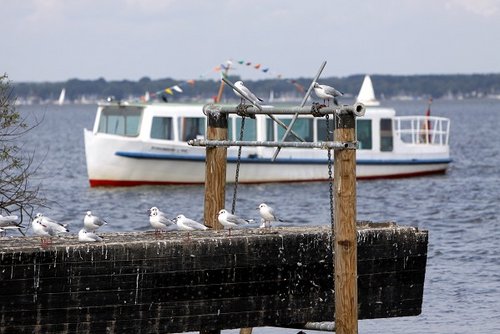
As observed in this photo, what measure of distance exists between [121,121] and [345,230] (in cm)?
2519

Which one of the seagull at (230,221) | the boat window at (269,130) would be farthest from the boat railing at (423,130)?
the seagull at (230,221)

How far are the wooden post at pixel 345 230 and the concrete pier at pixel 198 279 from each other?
1060 millimetres

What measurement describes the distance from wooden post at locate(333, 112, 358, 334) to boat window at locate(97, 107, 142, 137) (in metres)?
24.6

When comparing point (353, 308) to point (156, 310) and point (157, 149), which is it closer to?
point (156, 310)

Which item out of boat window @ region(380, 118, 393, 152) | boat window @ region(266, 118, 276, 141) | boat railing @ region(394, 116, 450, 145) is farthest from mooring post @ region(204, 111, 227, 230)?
boat railing @ region(394, 116, 450, 145)

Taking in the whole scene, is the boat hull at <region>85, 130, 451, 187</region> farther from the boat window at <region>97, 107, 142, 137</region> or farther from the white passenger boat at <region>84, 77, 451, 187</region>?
the boat window at <region>97, 107, 142, 137</region>

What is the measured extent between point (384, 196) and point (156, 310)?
84.0 ft

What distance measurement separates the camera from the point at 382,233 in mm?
15797

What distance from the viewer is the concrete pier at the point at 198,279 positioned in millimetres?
14367

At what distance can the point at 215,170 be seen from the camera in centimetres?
1700

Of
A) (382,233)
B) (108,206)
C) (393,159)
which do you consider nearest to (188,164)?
(108,206)

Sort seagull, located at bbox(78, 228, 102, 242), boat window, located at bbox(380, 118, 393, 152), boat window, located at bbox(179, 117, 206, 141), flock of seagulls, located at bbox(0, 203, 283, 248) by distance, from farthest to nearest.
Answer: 1. boat window, located at bbox(380, 118, 393, 152)
2. boat window, located at bbox(179, 117, 206, 141)
3. flock of seagulls, located at bbox(0, 203, 283, 248)
4. seagull, located at bbox(78, 228, 102, 242)

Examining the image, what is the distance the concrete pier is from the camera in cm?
1437

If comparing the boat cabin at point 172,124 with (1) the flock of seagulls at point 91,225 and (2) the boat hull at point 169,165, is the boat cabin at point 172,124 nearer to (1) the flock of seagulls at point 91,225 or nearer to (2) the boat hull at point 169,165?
(2) the boat hull at point 169,165
